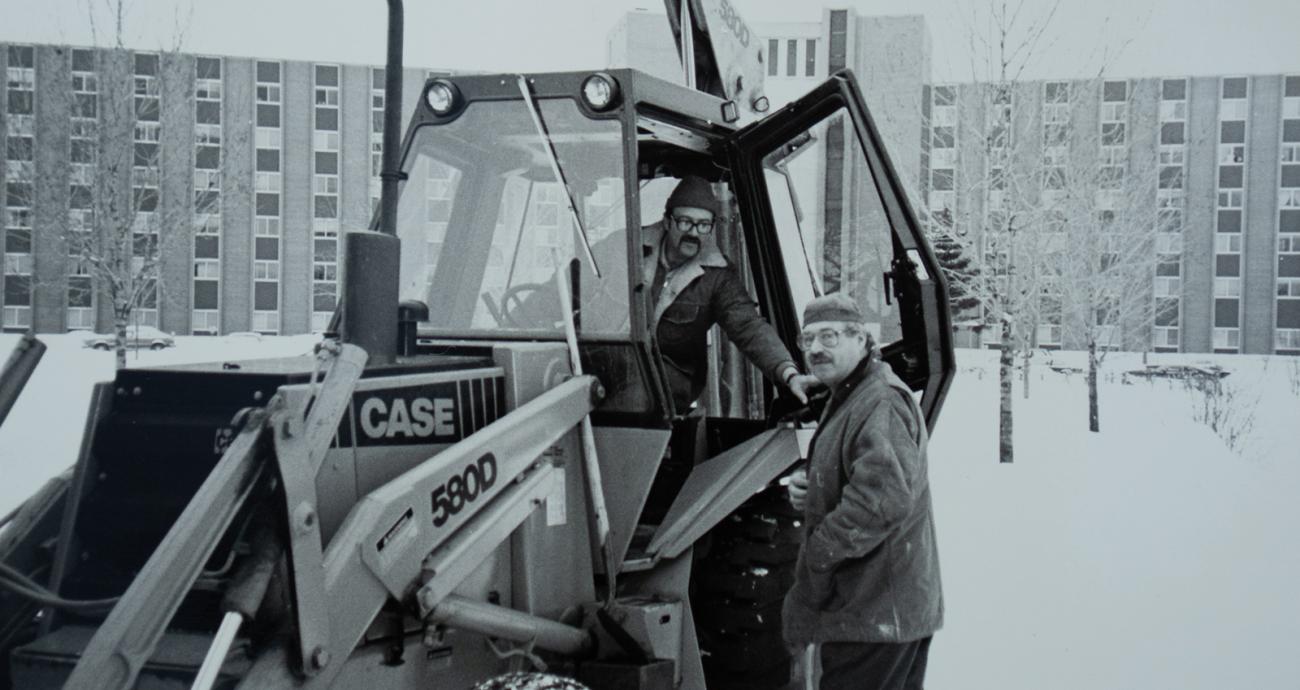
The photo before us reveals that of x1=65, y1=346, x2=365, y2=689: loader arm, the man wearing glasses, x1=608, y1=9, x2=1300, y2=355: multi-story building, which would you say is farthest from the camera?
Answer: x1=608, y1=9, x2=1300, y2=355: multi-story building

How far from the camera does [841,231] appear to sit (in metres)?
5.76

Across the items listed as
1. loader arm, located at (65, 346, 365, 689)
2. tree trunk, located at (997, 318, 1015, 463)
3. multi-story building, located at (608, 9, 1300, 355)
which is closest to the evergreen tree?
multi-story building, located at (608, 9, 1300, 355)

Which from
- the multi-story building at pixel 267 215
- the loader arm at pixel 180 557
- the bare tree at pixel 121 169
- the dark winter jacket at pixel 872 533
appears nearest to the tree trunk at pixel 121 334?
the bare tree at pixel 121 169

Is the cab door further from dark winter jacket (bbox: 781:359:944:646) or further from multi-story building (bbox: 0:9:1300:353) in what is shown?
multi-story building (bbox: 0:9:1300:353)

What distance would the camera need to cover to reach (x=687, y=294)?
5168 mm

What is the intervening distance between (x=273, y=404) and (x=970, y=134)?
15.3 metres

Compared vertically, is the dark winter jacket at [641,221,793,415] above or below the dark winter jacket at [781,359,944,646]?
above

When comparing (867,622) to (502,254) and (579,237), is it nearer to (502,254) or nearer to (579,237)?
(579,237)

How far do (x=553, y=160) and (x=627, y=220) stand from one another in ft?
1.09

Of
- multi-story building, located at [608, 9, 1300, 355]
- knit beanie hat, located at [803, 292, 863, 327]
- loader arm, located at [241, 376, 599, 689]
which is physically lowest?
loader arm, located at [241, 376, 599, 689]

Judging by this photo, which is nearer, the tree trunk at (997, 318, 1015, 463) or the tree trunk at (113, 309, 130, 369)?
the tree trunk at (113, 309, 130, 369)

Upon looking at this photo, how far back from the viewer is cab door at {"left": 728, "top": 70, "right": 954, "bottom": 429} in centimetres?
495

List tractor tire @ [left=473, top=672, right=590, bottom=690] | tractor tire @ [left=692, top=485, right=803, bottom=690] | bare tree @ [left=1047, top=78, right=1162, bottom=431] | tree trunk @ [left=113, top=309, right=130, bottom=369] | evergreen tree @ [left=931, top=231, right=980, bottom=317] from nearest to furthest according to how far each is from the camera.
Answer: tractor tire @ [left=473, top=672, right=590, bottom=690], tractor tire @ [left=692, top=485, right=803, bottom=690], tree trunk @ [left=113, top=309, right=130, bottom=369], evergreen tree @ [left=931, top=231, right=980, bottom=317], bare tree @ [left=1047, top=78, right=1162, bottom=431]

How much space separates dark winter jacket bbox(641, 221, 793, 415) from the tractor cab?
153 millimetres
